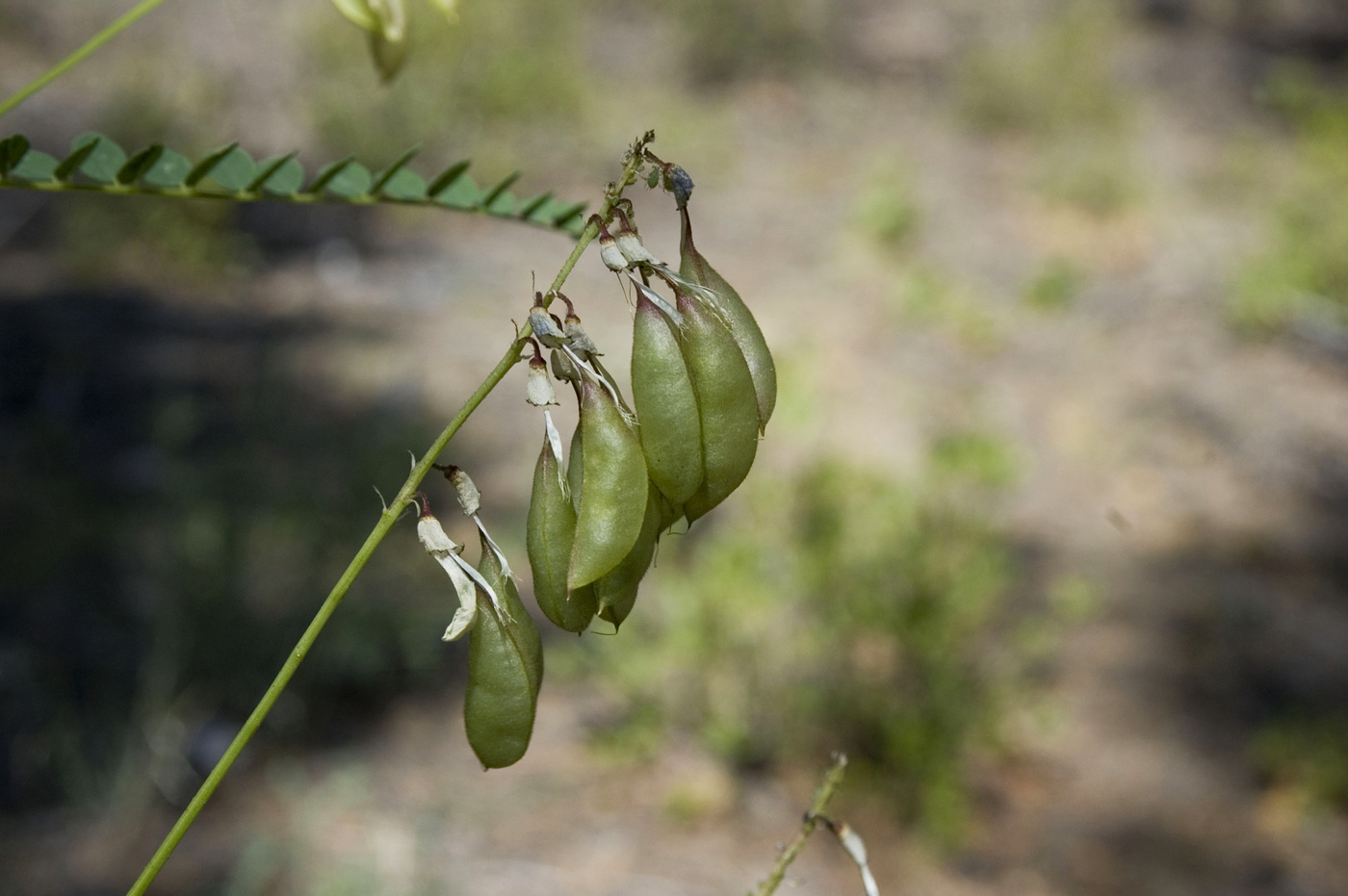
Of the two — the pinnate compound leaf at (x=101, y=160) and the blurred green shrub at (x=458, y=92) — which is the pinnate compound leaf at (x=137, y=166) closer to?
Answer: the pinnate compound leaf at (x=101, y=160)

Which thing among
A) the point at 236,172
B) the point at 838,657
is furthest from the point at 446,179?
the point at 838,657

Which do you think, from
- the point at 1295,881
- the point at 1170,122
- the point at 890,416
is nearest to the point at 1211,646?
the point at 1295,881

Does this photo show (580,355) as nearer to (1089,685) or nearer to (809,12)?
(1089,685)

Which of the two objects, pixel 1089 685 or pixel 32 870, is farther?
pixel 1089 685

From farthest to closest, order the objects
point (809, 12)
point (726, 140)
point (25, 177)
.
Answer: point (809, 12)
point (726, 140)
point (25, 177)

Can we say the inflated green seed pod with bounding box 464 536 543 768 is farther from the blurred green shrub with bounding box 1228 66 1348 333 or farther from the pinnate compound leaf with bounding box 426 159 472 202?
the blurred green shrub with bounding box 1228 66 1348 333

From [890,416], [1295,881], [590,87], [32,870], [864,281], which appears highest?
[590,87]
